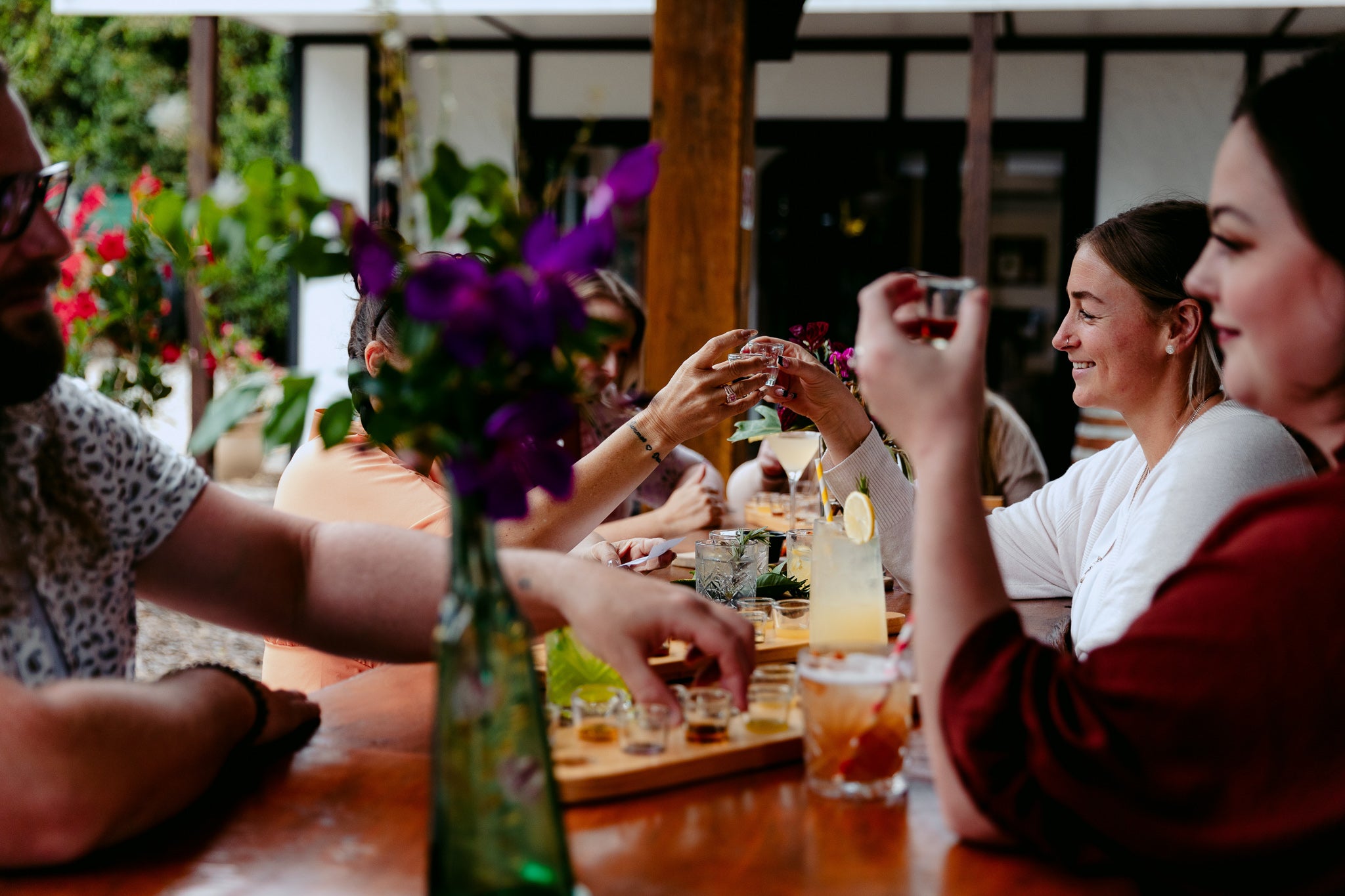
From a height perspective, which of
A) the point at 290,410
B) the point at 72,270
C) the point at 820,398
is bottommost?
the point at 820,398

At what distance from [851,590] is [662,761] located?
50 centimetres

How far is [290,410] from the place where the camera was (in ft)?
3.04

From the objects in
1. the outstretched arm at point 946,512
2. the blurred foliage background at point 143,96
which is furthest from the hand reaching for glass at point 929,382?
the blurred foliage background at point 143,96

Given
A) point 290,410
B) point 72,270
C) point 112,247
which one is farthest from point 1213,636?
point 72,270

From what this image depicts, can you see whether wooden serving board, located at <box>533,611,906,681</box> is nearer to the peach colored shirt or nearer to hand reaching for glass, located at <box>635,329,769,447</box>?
the peach colored shirt

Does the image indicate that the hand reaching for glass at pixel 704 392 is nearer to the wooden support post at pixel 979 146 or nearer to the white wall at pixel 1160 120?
the wooden support post at pixel 979 146

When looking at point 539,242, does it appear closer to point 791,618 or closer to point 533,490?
point 791,618

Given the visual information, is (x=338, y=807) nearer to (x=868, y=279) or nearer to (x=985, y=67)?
(x=985, y=67)

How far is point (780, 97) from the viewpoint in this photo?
703cm

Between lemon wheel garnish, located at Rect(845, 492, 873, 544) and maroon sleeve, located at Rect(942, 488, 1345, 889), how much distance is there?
24.0 inches

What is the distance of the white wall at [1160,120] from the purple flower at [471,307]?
6426 millimetres

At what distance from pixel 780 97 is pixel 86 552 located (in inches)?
246

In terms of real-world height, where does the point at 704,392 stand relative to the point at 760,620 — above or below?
above

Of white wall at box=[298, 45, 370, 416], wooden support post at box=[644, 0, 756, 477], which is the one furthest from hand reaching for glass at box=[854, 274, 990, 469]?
white wall at box=[298, 45, 370, 416]
